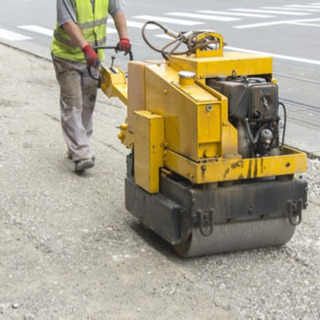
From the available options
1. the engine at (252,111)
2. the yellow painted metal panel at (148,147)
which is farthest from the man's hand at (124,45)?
the engine at (252,111)

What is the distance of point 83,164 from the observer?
6594 millimetres

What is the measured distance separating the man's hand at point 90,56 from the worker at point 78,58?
5.4 inches

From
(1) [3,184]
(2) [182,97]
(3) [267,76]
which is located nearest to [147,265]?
(2) [182,97]

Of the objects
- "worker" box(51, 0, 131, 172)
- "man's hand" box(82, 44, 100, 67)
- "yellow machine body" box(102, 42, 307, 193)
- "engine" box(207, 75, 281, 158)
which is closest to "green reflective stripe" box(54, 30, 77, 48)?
"worker" box(51, 0, 131, 172)

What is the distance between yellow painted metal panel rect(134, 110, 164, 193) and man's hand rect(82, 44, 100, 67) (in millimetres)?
1401

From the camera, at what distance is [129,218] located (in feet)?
18.5

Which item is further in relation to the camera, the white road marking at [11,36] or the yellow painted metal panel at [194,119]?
the white road marking at [11,36]

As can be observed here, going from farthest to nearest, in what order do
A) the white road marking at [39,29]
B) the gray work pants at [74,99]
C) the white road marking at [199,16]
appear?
the white road marking at [199,16]
the white road marking at [39,29]
the gray work pants at [74,99]

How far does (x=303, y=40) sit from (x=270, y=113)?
35.3ft

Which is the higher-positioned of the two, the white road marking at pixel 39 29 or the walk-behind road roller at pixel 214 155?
the walk-behind road roller at pixel 214 155

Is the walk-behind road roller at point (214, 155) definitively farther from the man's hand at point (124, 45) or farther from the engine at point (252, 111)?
the man's hand at point (124, 45)

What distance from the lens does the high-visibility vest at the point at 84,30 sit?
6.48 metres

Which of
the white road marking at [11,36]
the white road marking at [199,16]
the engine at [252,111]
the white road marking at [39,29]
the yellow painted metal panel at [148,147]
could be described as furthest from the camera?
the white road marking at [199,16]

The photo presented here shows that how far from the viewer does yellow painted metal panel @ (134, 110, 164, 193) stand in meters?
4.74
